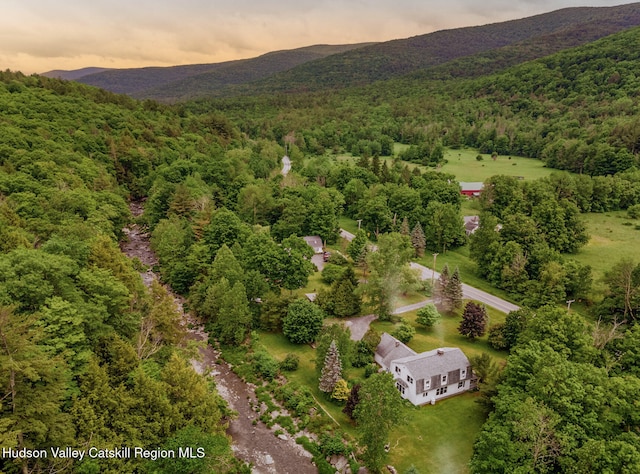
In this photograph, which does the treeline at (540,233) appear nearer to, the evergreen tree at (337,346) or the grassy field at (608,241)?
the grassy field at (608,241)

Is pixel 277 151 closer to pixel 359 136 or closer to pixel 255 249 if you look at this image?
pixel 359 136

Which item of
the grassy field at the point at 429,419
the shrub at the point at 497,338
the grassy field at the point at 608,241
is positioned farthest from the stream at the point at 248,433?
the grassy field at the point at 608,241

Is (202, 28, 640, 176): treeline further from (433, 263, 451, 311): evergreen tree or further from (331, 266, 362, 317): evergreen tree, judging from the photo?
(331, 266, 362, 317): evergreen tree

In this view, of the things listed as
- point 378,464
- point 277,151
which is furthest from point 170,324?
point 277,151

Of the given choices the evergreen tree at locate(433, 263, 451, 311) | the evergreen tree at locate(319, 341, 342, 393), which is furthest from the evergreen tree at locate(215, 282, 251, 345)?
the evergreen tree at locate(433, 263, 451, 311)

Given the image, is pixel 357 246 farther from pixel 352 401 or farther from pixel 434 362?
pixel 352 401

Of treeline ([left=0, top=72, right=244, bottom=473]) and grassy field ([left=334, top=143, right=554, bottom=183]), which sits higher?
treeline ([left=0, top=72, right=244, bottom=473])

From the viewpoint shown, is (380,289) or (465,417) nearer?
(465,417)
